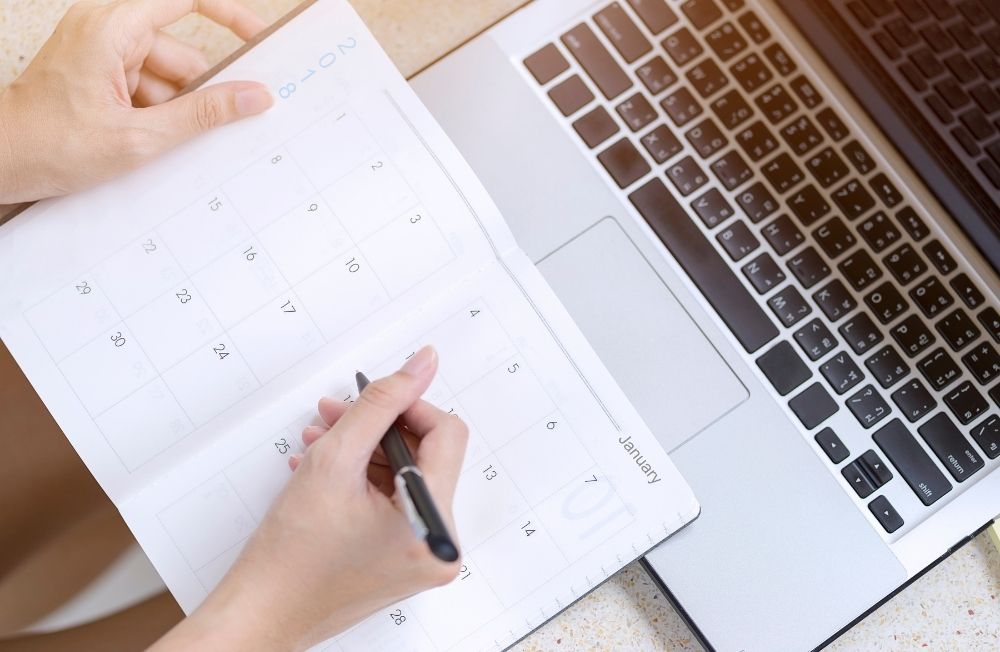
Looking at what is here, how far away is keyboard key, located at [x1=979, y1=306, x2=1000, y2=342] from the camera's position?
0.55 meters

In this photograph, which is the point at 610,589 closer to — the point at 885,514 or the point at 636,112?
the point at 885,514

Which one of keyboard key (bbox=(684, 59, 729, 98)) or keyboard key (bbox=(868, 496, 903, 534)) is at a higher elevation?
keyboard key (bbox=(684, 59, 729, 98))

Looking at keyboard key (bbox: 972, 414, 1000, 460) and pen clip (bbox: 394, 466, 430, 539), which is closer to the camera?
pen clip (bbox: 394, 466, 430, 539)

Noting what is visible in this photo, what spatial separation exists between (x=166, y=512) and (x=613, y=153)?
37 cm

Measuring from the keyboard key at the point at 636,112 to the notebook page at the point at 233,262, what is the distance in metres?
0.12

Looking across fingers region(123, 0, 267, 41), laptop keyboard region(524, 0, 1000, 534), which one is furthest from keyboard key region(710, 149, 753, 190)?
Answer: fingers region(123, 0, 267, 41)

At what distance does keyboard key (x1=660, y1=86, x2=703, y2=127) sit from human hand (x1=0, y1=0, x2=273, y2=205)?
26 centimetres

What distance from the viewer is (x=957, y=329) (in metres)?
0.55

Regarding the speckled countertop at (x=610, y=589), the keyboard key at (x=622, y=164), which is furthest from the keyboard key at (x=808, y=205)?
the speckled countertop at (x=610, y=589)

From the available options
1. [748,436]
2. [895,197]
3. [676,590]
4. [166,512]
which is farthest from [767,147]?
[166,512]

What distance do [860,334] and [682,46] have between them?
0.75 feet

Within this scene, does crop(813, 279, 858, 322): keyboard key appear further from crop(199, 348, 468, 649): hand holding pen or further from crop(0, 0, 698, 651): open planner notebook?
crop(199, 348, 468, 649): hand holding pen

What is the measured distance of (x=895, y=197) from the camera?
57 centimetres

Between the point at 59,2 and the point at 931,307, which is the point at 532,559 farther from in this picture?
the point at 59,2
